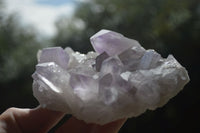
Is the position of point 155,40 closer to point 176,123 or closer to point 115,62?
point 176,123

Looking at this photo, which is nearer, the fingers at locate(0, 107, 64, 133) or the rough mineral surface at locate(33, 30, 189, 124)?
the rough mineral surface at locate(33, 30, 189, 124)

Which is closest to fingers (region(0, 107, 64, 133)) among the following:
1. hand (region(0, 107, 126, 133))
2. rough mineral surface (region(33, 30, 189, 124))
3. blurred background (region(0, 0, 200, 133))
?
hand (region(0, 107, 126, 133))

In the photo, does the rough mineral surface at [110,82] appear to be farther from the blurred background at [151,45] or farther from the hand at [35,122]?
the blurred background at [151,45]

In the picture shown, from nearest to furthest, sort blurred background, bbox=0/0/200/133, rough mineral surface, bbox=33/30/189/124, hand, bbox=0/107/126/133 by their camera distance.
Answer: rough mineral surface, bbox=33/30/189/124, hand, bbox=0/107/126/133, blurred background, bbox=0/0/200/133

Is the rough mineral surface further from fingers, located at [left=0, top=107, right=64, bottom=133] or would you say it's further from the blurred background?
the blurred background

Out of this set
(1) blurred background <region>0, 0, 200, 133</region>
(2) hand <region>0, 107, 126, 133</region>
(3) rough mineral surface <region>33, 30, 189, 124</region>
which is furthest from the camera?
(1) blurred background <region>0, 0, 200, 133</region>

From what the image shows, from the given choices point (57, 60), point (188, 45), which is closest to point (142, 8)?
point (188, 45)

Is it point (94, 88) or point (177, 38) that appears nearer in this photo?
point (94, 88)
